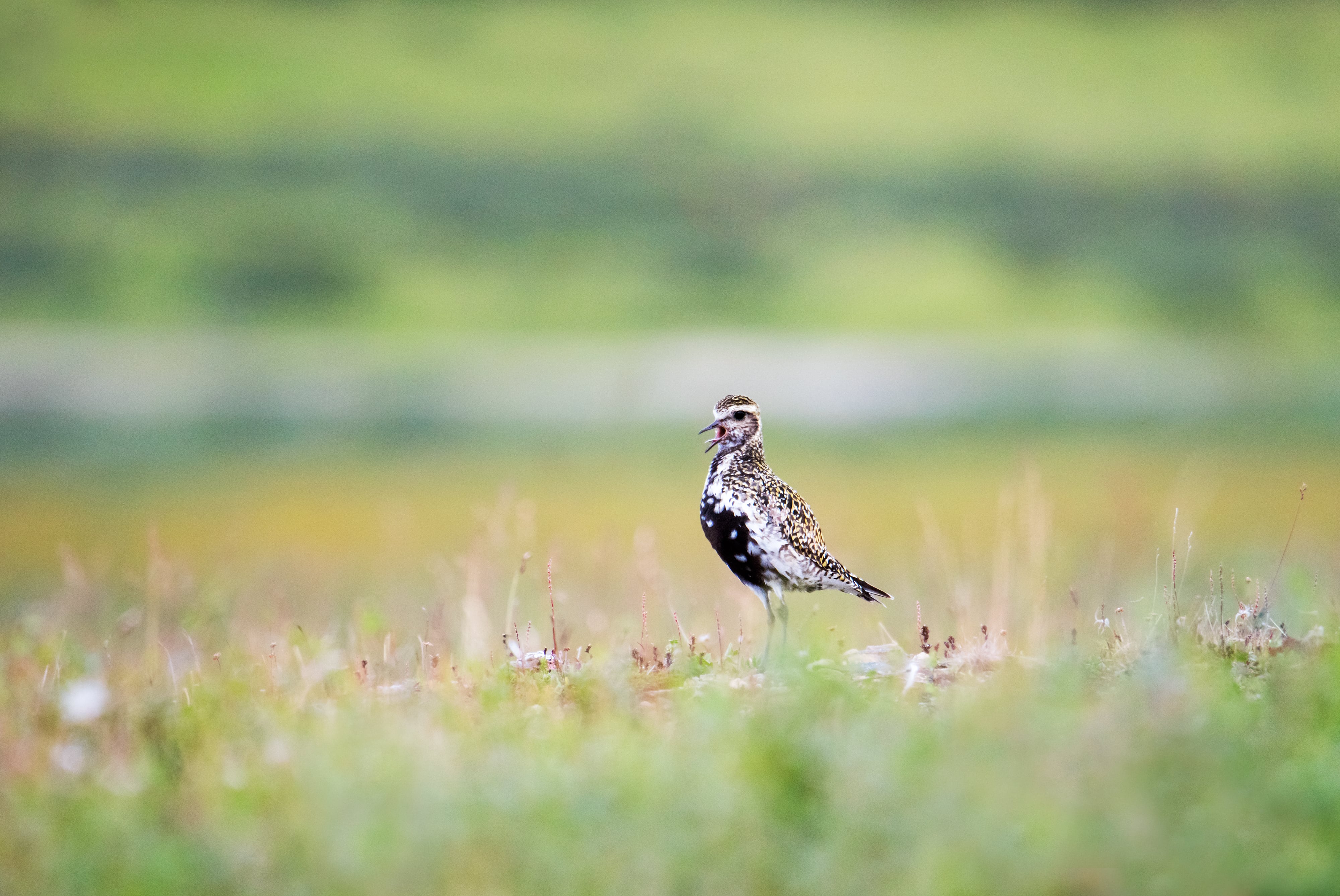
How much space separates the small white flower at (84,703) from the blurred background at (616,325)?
1586 millimetres

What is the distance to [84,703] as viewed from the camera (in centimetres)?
585

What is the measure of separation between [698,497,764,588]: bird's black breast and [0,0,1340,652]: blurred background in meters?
0.44

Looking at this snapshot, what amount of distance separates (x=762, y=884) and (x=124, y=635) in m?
5.30

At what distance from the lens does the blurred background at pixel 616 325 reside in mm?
17375

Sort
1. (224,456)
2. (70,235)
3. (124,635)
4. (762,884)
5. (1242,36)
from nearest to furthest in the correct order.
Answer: (762,884) → (124,635) → (224,456) → (70,235) → (1242,36)

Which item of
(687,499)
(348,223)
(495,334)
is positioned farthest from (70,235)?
(687,499)

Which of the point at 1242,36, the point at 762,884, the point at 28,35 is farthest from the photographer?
the point at 1242,36

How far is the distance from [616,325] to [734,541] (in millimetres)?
63978

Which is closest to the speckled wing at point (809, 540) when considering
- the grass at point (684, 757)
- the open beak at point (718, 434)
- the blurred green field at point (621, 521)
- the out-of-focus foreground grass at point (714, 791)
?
the blurred green field at point (621, 521)

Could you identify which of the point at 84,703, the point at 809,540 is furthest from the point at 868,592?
the point at 84,703

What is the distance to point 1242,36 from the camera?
10744 centimetres

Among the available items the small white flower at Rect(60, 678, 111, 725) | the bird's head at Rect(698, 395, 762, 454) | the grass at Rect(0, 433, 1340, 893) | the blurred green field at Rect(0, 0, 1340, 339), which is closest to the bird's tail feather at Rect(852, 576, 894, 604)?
the grass at Rect(0, 433, 1340, 893)

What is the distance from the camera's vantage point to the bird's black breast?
28.4ft

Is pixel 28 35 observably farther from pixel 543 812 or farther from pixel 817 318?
pixel 543 812
